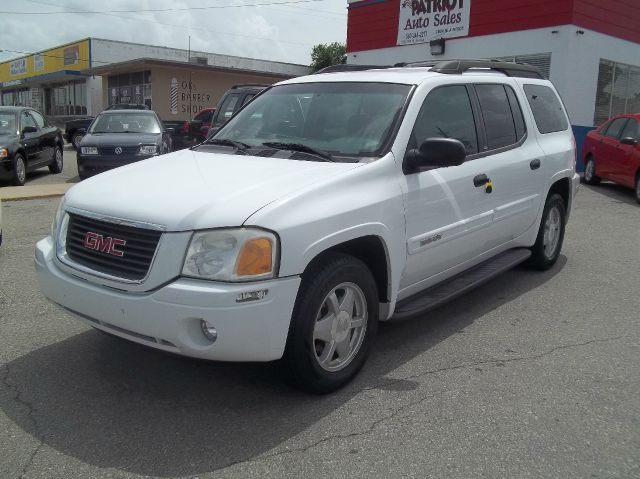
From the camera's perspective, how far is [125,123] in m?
13.1

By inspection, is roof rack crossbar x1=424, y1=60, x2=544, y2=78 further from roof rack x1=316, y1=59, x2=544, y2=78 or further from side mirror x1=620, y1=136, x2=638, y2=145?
side mirror x1=620, y1=136, x2=638, y2=145

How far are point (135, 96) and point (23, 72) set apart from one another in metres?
24.8

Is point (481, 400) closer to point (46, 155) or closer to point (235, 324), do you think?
point (235, 324)

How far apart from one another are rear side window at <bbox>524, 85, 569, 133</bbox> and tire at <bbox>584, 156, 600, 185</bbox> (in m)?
7.48

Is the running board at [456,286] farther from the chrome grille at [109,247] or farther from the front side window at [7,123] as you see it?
the front side window at [7,123]

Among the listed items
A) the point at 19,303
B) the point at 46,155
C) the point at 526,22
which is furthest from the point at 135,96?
the point at 19,303

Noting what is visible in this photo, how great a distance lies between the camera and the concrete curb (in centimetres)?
1012

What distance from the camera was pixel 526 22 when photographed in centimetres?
1619

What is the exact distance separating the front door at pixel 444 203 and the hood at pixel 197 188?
0.61 metres

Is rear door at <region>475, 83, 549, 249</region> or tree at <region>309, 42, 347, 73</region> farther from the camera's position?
tree at <region>309, 42, 347, 73</region>

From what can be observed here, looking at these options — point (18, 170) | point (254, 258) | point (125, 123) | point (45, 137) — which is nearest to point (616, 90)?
point (125, 123)

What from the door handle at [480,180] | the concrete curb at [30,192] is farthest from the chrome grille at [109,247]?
the concrete curb at [30,192]

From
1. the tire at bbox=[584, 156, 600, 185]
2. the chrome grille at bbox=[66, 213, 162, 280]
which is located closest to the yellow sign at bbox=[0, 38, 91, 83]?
the tire at bbox=[584, 156, 600, 185]

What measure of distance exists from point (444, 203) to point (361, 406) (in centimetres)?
152
